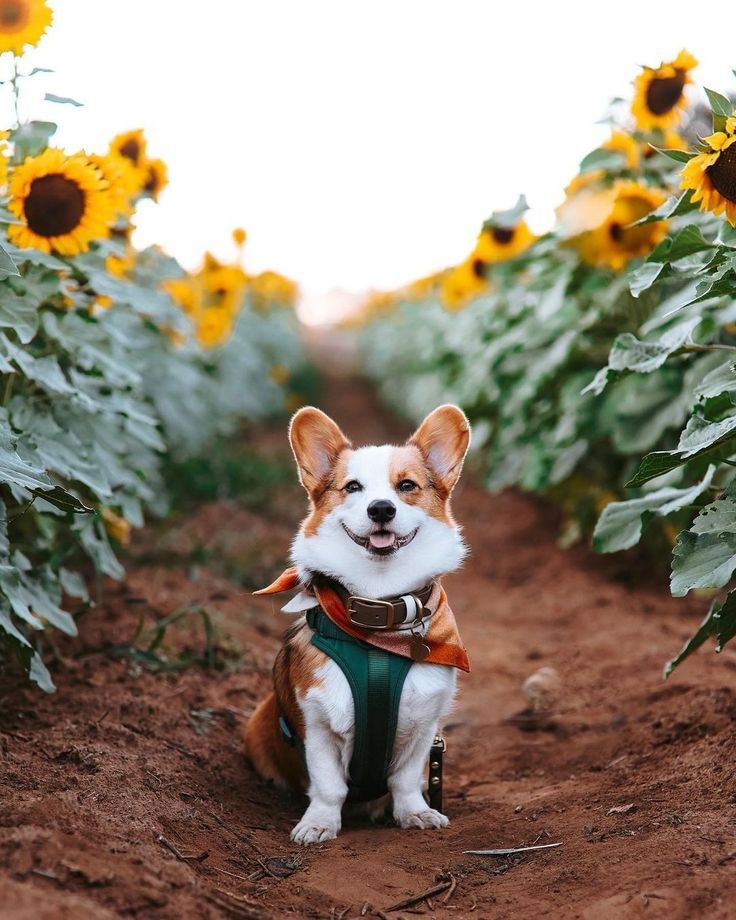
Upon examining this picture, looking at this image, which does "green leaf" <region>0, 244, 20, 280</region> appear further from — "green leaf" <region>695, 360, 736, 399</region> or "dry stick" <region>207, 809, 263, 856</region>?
"green leaf" <region>695, 360, 736, 399</region>

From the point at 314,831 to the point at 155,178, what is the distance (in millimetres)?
4446

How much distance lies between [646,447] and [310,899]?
10.6ft

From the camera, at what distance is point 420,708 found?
3.33m

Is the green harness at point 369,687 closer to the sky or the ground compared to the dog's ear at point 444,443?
closer to the ground

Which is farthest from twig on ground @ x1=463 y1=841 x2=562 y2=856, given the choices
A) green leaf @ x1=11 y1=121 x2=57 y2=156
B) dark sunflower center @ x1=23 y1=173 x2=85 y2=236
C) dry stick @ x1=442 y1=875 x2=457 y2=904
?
green leaf @ x1=11 y1=121 x2=57 y2=156

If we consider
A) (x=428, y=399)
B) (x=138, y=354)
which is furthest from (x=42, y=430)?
(x=428, y=399)

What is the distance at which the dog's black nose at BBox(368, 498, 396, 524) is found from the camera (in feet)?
10.6

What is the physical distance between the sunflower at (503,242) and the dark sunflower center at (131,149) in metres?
2.92

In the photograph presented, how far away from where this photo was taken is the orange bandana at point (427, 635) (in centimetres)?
331

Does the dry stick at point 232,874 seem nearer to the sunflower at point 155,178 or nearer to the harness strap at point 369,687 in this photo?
the harness strap at point 369,687

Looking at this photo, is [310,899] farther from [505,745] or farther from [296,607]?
[505,745]

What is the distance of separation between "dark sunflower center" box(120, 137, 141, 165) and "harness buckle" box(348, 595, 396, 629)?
12.9 ft

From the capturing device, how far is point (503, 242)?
8219 mm

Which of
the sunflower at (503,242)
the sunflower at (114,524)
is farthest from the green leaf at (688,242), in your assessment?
the sunflower at (503,242)
